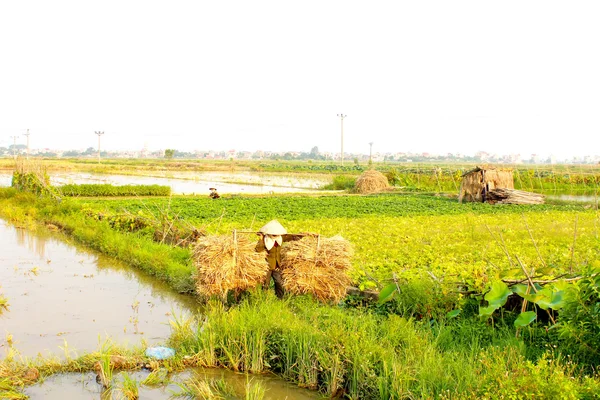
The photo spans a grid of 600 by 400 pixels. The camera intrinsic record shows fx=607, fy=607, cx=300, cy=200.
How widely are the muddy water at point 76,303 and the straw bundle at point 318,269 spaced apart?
1.87 meters

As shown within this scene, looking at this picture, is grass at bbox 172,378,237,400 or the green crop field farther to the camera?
the green crop field

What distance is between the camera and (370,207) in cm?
2128

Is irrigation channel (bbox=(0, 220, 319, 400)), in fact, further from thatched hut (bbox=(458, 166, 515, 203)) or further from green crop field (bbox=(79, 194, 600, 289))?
thatched hut (bbox=(458, 166, 515, 203))

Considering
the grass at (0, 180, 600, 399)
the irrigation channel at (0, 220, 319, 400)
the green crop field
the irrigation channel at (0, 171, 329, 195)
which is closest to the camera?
the grass at (0, 180, 600, 399)

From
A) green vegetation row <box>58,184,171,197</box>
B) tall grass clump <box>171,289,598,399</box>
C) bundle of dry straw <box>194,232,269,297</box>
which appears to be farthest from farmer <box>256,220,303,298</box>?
green vegetation row <box>58,184,171,197</box>

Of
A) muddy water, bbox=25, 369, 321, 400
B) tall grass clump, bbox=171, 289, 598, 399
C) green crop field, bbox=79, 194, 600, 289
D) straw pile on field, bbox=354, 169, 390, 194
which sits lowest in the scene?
muddy water, bbox=25, 369, 321, 400

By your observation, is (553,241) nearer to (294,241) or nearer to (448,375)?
(294,241)

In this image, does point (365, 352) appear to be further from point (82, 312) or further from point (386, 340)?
point (82, 312)

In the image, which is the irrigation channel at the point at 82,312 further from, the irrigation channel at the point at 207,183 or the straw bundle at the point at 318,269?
the irrigation channel at the point at 207,183

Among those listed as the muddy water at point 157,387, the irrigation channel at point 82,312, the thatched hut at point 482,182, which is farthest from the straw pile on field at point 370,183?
the muddy water at point 157,387

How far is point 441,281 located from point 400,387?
2.68m

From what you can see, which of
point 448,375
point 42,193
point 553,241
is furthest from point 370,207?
point 448,375

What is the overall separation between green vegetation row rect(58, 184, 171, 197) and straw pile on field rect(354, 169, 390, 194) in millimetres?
9664

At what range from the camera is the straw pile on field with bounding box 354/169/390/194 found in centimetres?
3083
